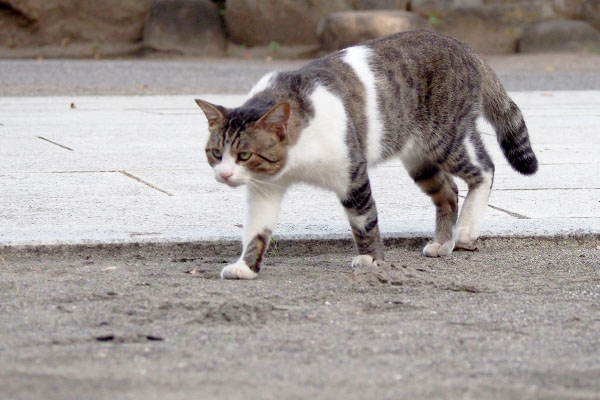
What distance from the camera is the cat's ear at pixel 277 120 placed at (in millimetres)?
3557

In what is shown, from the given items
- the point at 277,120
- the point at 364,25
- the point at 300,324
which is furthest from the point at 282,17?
the point at 300,324

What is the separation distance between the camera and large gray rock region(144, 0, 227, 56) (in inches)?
633

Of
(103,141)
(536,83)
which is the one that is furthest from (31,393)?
(536,83)

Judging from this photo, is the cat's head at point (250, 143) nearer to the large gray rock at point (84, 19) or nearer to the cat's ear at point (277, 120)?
the cat's ear at point (277, 120)

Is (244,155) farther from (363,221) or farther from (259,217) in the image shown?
(363,221)

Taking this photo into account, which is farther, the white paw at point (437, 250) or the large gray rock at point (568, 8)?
the large gray rock at point (568, 8)

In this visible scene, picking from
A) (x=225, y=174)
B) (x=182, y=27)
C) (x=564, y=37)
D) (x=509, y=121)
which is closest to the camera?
(x=225, y=174)

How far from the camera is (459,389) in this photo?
2355mm

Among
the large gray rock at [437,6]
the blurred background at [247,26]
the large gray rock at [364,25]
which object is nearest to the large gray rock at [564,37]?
the blurred background at [247,26]

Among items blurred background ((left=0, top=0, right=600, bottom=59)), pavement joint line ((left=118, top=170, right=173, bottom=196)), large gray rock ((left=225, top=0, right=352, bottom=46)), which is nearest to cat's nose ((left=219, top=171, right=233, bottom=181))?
pavement joint line ((left=118, top=170, right=173, bottom=196))

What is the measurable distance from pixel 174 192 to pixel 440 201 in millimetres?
1484

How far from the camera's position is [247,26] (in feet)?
53.4

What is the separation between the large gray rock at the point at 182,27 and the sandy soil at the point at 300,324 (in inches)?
490

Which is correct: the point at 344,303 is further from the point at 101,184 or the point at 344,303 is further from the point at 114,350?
the point at 101,184
